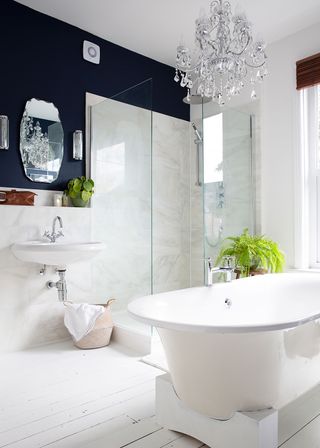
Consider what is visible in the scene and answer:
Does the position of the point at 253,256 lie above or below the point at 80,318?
above

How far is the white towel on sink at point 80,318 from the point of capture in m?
2.76

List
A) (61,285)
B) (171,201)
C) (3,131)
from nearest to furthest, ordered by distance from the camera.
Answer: (3,131), (61,285), (171,201)

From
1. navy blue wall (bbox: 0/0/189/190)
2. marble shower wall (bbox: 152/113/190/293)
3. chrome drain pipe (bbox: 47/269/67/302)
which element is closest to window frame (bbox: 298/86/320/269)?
marble shower wall (bbox: 152/113/190/293)

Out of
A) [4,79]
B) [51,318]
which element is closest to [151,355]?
[51,318]

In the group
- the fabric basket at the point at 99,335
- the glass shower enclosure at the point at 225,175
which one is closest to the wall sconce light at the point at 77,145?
the glass shower enclosure at the point at 225,175

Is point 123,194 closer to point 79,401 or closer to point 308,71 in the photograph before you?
point 79,401

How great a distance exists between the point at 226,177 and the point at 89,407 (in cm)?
211

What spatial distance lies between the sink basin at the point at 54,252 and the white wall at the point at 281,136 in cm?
166

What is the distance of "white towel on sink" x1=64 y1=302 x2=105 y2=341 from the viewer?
276 centimetres

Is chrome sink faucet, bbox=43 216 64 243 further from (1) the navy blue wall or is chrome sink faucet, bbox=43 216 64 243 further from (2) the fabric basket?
(2) the fabric basket

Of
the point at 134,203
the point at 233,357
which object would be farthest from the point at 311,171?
the point at 233,357

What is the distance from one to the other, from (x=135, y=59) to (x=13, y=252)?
2254 mm

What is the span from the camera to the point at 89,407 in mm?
1927

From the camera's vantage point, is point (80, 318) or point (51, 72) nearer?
point (80, 318)
